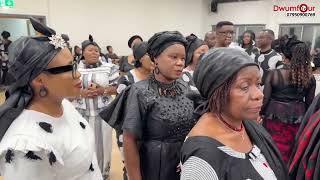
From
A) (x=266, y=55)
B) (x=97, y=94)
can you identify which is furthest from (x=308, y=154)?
(x=266, y=55)

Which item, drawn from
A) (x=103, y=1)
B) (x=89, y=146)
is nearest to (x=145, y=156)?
(x=89, y=146)

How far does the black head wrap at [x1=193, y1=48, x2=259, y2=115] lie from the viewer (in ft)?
3.51

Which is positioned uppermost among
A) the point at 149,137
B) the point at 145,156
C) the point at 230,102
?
the point at 230,102

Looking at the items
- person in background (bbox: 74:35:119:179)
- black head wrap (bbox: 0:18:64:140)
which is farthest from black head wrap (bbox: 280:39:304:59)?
black head wrap (bbox: 0:18:64:140)

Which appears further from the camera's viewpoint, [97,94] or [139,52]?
[97,94]

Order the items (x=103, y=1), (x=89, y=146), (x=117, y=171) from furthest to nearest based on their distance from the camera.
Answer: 1. (x=103, y=1)
2. (x=117, y=171)
3. (x=89, y=146)

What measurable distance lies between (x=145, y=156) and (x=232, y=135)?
2.49ft

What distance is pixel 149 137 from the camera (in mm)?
1750

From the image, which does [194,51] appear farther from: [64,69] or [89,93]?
[64,69]

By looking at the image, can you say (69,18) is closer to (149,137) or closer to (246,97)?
(149,137)

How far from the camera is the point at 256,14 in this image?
10992mm

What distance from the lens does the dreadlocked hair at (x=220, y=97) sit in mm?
1084

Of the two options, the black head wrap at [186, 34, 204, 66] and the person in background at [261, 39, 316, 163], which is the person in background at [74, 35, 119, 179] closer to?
the black head wrap at [186, 34, 204, 66]

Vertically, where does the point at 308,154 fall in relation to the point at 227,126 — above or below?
below
